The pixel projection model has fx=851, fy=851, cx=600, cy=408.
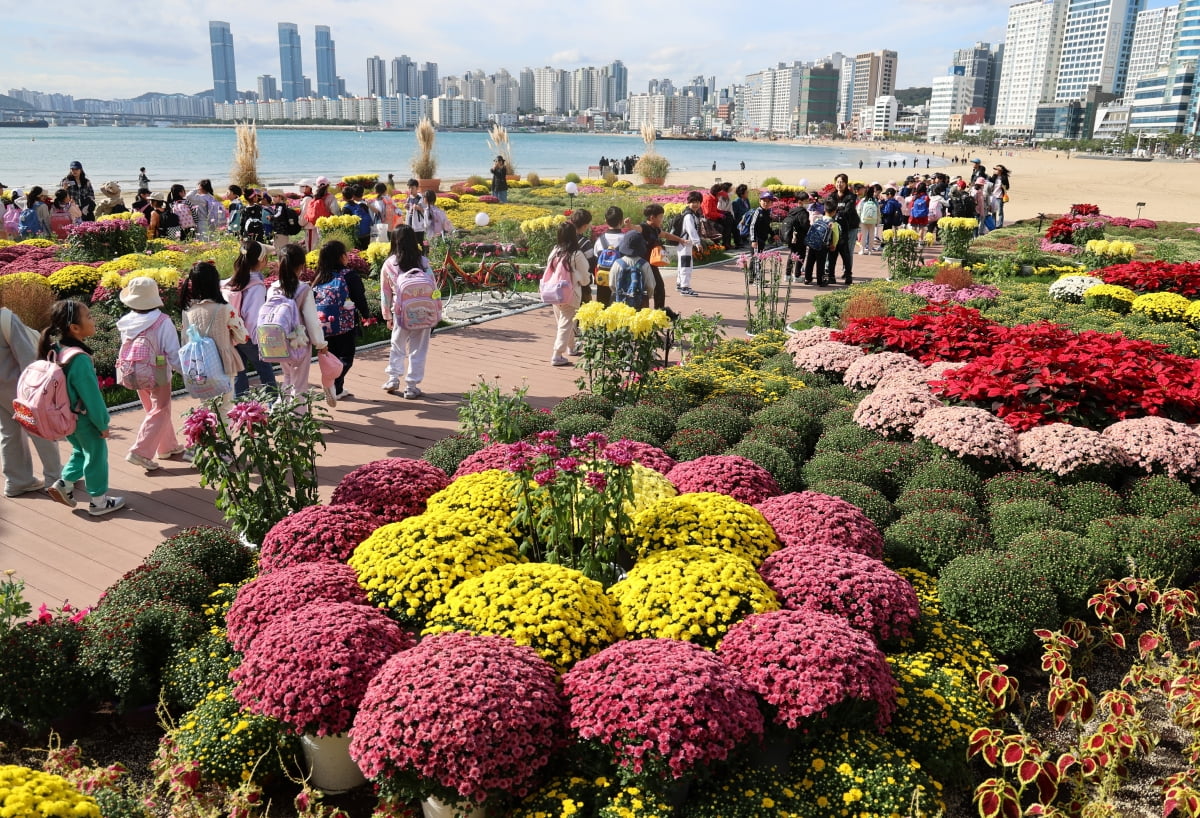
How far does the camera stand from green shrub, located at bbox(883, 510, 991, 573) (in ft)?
16.4

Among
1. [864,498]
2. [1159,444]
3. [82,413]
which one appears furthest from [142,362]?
[1159,444]

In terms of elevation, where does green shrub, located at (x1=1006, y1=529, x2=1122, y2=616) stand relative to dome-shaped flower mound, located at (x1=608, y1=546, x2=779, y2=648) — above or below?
below

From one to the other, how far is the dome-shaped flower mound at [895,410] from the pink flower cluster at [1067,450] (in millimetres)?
797

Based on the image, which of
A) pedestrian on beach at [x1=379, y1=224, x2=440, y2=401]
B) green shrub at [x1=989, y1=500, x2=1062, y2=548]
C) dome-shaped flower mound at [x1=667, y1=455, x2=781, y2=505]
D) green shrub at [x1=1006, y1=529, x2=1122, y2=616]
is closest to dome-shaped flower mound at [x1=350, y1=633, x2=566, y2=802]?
dome-shaped flower mound at [x1=667, y1=455, x2=781, y2=505]

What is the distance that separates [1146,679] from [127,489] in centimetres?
671

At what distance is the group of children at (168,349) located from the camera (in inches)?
227

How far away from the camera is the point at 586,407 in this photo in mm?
7227

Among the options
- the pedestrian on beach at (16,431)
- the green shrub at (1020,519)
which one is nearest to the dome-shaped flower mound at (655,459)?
the green shrub at (1020,519)

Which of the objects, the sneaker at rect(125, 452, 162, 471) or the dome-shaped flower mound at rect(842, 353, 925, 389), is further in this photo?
the dome-shaped flower mound at rect(842, 353, 925, 389)

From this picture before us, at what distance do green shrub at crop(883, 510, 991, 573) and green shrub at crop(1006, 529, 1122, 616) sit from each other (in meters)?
0.24

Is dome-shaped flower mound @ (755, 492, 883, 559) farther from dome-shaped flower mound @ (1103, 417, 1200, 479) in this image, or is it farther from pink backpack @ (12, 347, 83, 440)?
pink backpack @ (12, 347, 83, 440)

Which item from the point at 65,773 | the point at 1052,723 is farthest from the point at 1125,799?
the point at 65,773

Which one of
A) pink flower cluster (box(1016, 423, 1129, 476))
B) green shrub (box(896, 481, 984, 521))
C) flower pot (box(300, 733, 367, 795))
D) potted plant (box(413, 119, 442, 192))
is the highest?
potted plant (box(413, 119, 442, 192))

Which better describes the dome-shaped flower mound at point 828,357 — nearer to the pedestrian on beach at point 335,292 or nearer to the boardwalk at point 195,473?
the boardwalk at point 195,473
